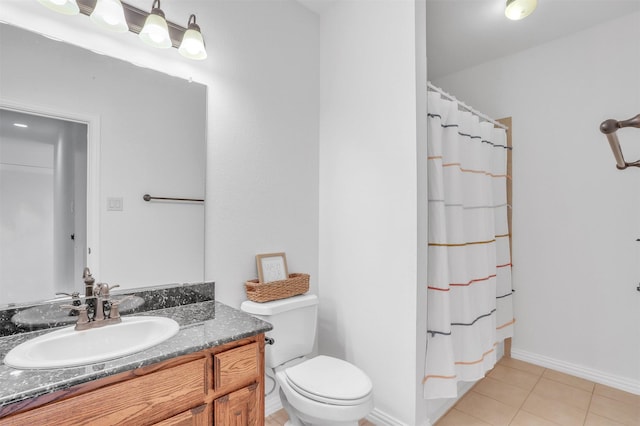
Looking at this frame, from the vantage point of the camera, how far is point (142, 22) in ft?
4.80

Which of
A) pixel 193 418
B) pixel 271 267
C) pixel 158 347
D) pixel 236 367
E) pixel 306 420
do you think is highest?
pixel 271 267

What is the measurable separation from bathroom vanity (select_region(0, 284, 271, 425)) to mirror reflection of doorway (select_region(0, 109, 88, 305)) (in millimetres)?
219

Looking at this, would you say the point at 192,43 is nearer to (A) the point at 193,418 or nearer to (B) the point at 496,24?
(A) the point at 193,418

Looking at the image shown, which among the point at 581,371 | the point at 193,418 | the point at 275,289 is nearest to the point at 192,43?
the point at 275,289

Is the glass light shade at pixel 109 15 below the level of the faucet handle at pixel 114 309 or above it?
above

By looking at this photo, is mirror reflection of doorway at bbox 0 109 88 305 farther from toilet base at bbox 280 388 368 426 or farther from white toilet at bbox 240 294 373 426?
toilet base at bbox 280 388 368 426

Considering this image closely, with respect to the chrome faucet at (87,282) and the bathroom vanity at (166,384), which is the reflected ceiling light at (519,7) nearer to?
the bathroom vanity at (166,384)

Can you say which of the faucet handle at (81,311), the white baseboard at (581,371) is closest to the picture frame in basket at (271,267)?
the faucet handle at (81,311)

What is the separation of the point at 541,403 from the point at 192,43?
2954 mm

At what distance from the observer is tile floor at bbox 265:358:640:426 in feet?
6.36

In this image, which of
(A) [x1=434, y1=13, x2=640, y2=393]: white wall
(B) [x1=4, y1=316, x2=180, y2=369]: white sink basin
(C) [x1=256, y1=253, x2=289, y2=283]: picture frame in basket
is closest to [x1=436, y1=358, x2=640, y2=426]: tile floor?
(A) [x1=434, y1=13, x2=640, y2=393]: white wall

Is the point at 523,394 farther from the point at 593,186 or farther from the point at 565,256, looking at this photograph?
the point at 593,186

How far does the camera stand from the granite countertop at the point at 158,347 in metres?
0.85

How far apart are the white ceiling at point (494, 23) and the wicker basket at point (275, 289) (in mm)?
1827
